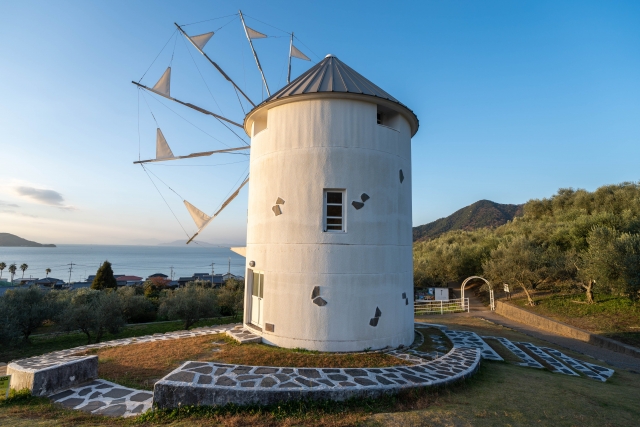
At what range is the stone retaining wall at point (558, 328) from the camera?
42.5ft

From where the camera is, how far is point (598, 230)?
17875mm

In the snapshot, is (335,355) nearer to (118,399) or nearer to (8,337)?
(118,399)

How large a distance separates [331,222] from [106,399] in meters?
5.90

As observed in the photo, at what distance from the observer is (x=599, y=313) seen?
1744cm

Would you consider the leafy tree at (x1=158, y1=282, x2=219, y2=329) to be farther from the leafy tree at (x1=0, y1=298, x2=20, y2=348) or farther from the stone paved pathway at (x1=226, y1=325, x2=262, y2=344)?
the stone paved pathway at (x1=226, y1=325, x2=262, y2=344)

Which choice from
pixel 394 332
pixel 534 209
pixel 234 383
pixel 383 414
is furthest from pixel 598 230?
pixel 534 209

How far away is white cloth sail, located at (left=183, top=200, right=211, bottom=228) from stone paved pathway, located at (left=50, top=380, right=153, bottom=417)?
24.8 ft

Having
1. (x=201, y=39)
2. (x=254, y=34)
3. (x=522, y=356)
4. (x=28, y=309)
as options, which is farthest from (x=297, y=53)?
(x=28, y=309)

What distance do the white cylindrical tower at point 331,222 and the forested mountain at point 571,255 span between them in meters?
12.2

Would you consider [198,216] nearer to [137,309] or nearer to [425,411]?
[425,411]

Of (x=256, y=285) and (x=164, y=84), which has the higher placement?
(x=164, y=84)

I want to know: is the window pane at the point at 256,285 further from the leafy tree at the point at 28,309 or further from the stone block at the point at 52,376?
the leafy tree at the point at 28,309

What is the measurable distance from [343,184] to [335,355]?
13.9 ft

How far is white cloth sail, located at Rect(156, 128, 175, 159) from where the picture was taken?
12766 millimetres
